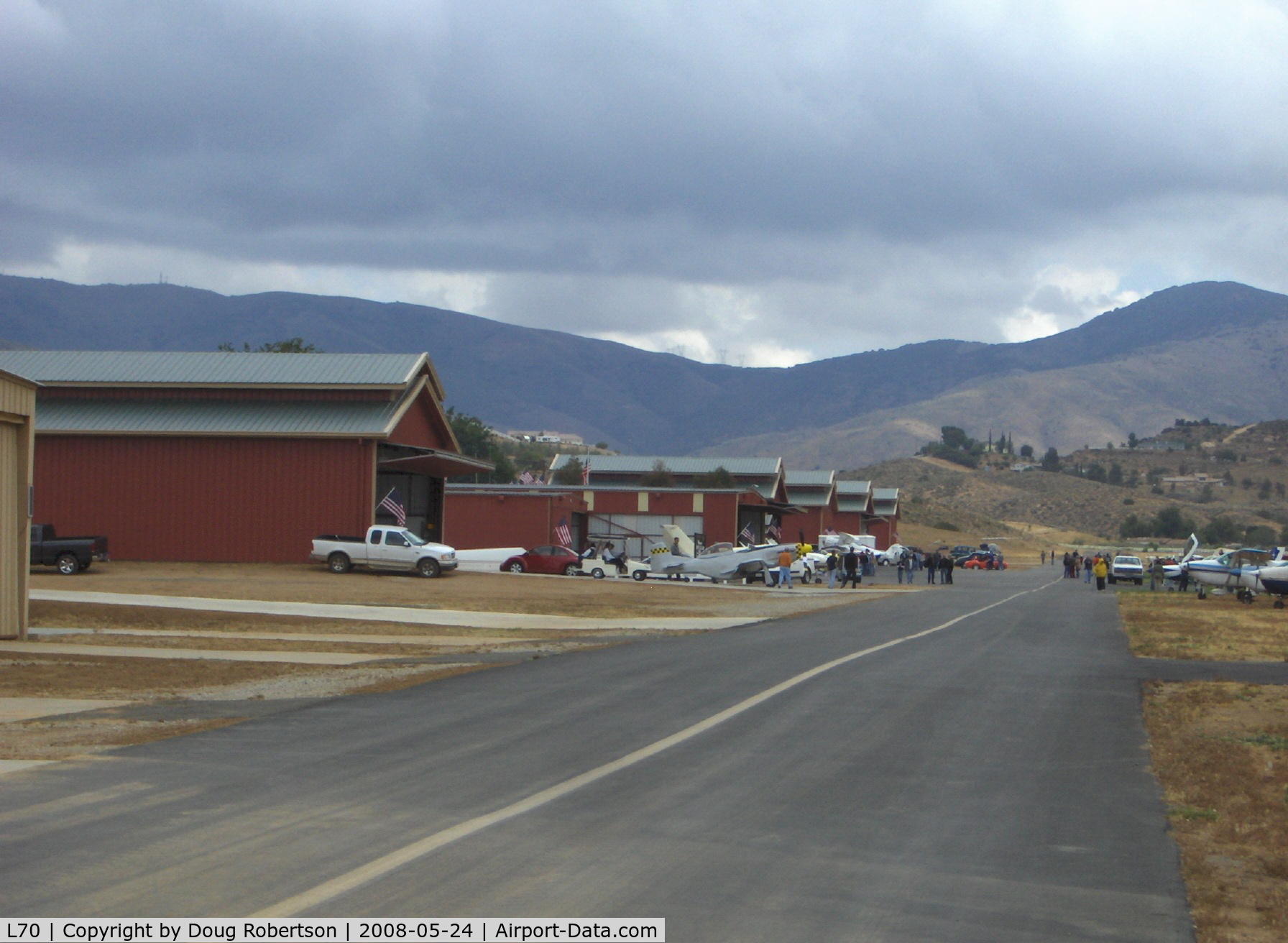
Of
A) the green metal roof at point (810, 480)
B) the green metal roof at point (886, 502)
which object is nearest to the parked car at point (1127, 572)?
the green metal roof at point (810, 480)

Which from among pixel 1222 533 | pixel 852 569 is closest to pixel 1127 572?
pixel 852 569

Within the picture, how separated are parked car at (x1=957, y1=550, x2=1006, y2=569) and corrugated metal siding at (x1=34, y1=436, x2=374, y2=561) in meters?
54.5

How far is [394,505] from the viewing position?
142 feet

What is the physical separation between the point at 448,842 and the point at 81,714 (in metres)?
6.75

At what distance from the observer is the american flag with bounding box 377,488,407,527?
4278 cm

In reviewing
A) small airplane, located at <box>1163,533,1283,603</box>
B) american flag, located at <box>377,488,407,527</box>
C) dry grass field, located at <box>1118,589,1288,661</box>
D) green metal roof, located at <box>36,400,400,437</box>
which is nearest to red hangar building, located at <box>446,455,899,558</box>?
american flag, located at <box>377,488,407,527</box>

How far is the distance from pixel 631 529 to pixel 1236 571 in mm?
29216

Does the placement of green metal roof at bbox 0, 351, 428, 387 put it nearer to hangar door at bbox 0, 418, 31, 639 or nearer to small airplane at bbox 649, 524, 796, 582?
small airplane at bbox 649, 524, 796, 582

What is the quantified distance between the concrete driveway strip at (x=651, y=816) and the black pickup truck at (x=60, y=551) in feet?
78.2

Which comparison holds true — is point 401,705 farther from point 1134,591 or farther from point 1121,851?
point 1134,591

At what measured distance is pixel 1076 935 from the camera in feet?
19.6

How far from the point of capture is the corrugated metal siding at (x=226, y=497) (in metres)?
40.5

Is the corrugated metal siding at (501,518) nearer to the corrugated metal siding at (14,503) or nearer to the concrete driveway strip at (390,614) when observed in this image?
the concrete driveway strip at (390,614)

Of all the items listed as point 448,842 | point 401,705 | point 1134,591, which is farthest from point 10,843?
point 1134,591
